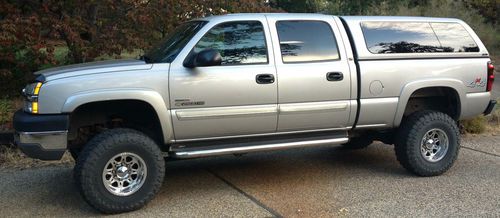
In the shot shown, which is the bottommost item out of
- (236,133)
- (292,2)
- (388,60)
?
(292,2)

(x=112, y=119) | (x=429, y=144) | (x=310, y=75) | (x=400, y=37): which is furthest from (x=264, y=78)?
(x=429, y=144)

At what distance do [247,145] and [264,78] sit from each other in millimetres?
693

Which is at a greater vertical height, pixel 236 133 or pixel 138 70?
pixel 138 70

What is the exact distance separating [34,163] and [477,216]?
5.17m

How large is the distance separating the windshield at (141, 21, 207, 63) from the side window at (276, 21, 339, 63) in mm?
853

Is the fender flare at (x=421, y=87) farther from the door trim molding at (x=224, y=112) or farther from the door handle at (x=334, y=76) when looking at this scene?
the door trim molding at (x=224, y=112)

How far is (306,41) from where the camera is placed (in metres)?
5.79

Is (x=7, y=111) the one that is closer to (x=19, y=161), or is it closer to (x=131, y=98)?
(x=19, y=161)

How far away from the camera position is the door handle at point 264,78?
5.41m

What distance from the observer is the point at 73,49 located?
28.6 feet

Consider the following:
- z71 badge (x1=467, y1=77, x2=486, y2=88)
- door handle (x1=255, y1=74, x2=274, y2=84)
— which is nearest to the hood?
door handle (x1=255, y1=74, x2=274, y2=84)

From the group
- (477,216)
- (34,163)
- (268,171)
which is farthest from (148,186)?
(477,216)

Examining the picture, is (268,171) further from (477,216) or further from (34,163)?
(34,163)

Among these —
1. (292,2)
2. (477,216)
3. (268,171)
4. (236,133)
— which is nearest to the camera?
(477,216)
